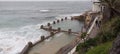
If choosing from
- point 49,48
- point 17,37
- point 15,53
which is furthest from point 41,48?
point 17,37

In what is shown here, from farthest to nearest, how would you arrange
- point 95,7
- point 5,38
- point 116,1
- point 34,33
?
point 95,7, point 34,33, point 5,38, point 116,1

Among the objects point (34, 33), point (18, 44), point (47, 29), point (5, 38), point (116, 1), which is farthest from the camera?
point (47, 29)

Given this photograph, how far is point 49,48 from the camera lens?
34375 mm

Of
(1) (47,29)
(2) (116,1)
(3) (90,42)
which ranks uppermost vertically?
(2) (116,1)

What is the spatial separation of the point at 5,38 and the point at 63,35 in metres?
9.71

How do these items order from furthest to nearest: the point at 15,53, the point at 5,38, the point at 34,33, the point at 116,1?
the point at 34,33
the point at 5,38
the point at 15,53
the point at 116,1

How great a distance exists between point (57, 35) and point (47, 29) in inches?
274

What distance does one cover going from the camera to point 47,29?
51.1 m

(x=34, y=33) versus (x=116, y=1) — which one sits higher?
(x=116, y=1)

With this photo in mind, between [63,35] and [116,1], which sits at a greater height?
[116,1]

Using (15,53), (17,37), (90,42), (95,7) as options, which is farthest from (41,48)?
(95,7)

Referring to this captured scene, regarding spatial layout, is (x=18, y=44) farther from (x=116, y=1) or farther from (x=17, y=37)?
(x=116, y=1)

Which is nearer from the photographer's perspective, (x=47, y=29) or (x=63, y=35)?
(x=63, y=35)

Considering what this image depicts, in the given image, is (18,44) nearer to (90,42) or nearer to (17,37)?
(17,37)
